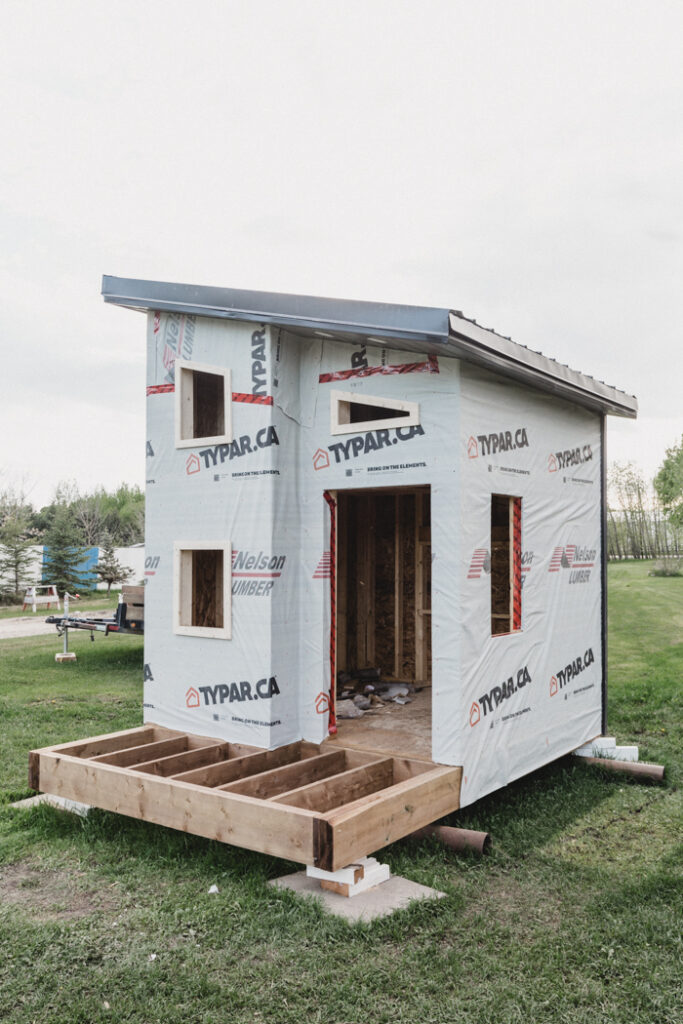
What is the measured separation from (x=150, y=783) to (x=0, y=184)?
374 inches

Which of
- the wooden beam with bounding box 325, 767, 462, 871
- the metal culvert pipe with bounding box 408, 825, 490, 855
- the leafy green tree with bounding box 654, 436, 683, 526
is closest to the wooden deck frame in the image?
the wooden beam with bounding box 325, 767, 462, 871

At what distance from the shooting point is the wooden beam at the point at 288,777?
552 cm

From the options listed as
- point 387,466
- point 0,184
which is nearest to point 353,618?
point 387,466

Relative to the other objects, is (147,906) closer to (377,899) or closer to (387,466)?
(377,899)

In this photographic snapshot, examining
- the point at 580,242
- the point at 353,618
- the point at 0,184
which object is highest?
the point at 0,184

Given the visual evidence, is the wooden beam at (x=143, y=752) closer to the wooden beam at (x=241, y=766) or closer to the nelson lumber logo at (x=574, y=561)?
the wooden beam at (x=241, y=766)

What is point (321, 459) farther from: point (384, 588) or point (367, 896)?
point (384, 588)

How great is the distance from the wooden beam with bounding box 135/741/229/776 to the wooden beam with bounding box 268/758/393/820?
1241 millimetres

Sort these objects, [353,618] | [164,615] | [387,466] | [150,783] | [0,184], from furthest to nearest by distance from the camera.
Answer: [0,184] < [353,618] < [164,615] < [387,466] < [150,783]

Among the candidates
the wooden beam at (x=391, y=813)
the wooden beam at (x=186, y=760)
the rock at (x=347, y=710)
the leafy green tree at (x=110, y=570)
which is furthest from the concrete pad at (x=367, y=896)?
the leafy green tree at (x=110, y=570)

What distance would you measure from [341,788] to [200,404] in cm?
411

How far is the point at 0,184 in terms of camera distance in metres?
11.1

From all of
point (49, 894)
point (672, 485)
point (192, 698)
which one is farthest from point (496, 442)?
point (672, 485)

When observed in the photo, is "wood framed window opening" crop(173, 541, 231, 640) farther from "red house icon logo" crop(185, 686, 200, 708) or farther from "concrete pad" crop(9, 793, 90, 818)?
"concrete pad" crop(9, 793, 90, 818)
